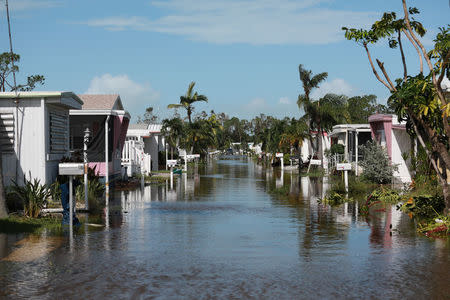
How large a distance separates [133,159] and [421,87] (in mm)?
22290

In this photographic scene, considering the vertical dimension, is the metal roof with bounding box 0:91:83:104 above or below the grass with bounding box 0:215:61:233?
above

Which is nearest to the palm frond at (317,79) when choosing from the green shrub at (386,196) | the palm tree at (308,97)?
the palm tree at (308,97)

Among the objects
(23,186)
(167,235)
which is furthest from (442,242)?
(23,186)

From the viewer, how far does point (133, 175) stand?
1367 inches

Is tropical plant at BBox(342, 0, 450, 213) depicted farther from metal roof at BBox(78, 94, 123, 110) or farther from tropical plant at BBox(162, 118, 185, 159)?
tropical plant at BBox(162, 118, 185, 159)

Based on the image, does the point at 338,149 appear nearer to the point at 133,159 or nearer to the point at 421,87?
the point at 133,159

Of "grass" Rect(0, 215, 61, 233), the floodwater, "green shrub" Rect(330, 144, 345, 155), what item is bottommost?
the floodwater

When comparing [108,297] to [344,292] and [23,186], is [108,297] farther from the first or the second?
[23,186]

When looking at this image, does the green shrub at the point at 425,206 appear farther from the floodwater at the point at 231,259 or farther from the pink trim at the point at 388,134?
the pink trim at the point at 388,134

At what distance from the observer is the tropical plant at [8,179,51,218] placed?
16.4 m

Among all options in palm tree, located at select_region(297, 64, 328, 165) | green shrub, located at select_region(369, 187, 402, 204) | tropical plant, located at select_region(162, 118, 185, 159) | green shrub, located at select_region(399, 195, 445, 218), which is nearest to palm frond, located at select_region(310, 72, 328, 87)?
palm tree, located at select_region(297, 64, 328, 165)

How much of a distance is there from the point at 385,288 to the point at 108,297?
12.6 feet

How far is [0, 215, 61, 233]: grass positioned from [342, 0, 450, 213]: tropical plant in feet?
28.9

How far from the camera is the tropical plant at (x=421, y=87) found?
15328mm
